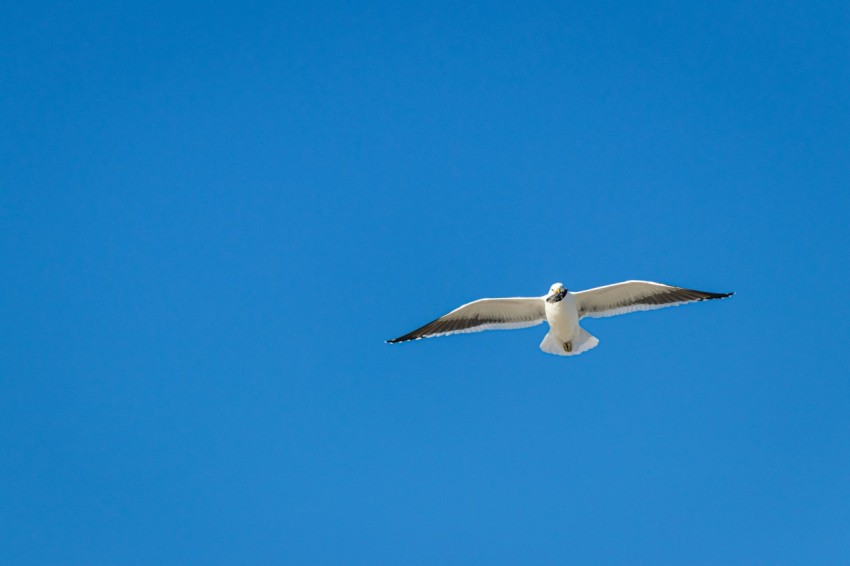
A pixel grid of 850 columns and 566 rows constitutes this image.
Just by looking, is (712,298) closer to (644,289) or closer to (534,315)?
(644,289)

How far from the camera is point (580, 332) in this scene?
17.1 meters

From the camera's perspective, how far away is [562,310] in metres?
16.8

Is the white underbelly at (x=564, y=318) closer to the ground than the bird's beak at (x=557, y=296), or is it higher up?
closer to the ground

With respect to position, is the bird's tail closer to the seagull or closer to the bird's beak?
the seagull

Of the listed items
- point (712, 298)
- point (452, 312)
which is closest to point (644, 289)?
point (712, 298)

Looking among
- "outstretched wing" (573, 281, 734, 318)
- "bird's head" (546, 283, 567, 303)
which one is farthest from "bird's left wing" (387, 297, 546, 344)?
"outstretched wing" (573, 281, 734, 318)

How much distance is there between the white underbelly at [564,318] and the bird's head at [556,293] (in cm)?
6

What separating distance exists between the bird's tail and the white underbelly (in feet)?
0.48

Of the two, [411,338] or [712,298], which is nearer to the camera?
[712,298]

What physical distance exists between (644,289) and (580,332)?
1423 millimetres

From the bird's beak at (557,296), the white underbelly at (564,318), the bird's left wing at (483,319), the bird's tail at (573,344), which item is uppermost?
the bird's left wing at (483,319)

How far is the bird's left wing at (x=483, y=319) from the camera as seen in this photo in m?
17.6

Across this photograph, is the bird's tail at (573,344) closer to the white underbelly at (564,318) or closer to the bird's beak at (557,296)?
the white underbelly at (564,318)

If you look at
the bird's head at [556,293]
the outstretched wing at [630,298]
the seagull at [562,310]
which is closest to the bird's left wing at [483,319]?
the seagull at [562,310]
